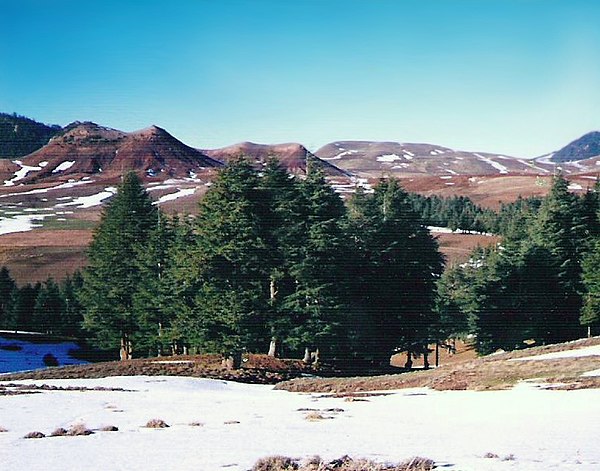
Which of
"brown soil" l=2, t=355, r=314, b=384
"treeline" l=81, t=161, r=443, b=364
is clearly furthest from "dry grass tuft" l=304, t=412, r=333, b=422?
"treeline" l=81, t=161, r=443, b=364

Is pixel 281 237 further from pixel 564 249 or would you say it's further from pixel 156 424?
pixel 156 424

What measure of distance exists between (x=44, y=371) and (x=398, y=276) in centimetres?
1966

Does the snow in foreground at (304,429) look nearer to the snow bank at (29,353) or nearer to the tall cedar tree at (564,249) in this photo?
the snow bank at (29,353)

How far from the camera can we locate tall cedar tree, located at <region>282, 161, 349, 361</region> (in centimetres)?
3322

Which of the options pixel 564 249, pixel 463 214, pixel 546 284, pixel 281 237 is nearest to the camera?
pixel 281 237

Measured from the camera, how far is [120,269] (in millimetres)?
41219

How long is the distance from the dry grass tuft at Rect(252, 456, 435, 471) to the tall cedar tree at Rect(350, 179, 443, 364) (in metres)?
27.2

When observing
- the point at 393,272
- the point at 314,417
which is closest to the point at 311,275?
the point at 393,272

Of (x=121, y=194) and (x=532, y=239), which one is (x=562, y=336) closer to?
Answer: (x=532, y=239)

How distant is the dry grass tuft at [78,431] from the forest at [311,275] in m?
17.4

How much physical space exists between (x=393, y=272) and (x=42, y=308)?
4098 cm

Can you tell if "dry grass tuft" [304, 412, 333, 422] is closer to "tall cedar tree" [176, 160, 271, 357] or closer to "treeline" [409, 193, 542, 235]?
"tall cedar tree" [176, 160, 271, 357]

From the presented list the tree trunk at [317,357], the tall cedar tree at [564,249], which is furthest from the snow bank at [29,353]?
the tall cedar tree at [564,249]

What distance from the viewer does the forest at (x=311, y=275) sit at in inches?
1251
